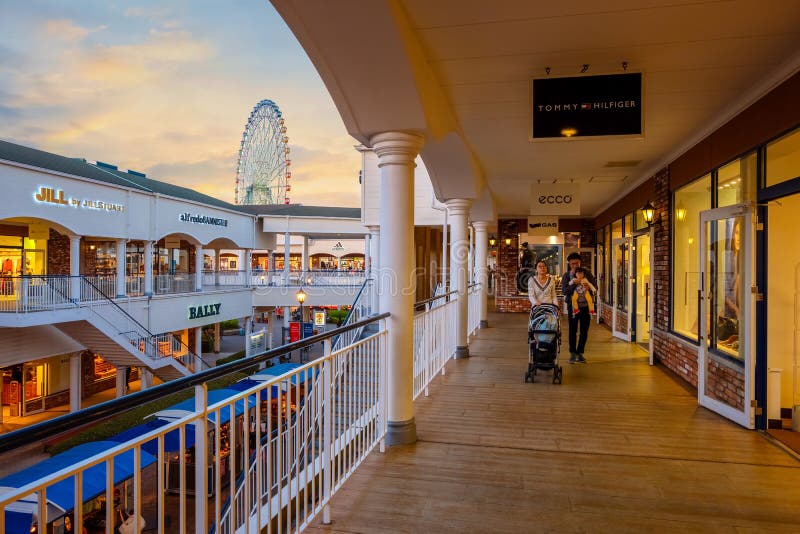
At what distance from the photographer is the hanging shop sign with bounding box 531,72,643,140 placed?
369 centimetres

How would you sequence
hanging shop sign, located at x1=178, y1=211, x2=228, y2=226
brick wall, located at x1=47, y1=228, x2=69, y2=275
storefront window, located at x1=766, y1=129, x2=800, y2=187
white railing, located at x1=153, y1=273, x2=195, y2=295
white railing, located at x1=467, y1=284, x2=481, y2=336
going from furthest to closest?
hanging shop sign, located at x1=178, y1=211, x2=228, y2=226, white railing, located at x1=153, y1=273, x2=195, y2=295, brick wall, located at x1=47, y1=228, x2=69, y2=275, white railing, located at x1=467, y1=284, x2=481, y2=336, storefront window, located at x1=766, y1=129, x2=800, y2=187

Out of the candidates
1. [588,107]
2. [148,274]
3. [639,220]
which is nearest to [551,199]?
[639,220]

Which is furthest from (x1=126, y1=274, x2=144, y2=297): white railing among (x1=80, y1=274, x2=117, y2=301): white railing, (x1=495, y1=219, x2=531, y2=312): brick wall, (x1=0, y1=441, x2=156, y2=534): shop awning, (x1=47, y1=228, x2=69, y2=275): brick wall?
(x1=495, y1=219, x2=531, y2=312): brick wall

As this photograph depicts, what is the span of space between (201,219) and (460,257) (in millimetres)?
14086

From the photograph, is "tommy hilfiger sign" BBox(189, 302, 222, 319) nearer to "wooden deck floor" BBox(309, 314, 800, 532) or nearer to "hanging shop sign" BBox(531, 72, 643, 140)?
"wooden deck floor" BBox(309, 314, 800, 532)

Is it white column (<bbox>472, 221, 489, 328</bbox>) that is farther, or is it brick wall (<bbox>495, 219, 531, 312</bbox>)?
brick wall (<bbox>495, 219, 531, 312</bbox>)

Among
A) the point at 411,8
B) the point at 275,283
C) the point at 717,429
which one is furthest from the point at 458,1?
the point at 275,283

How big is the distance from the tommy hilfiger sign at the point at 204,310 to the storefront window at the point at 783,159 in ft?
56.9

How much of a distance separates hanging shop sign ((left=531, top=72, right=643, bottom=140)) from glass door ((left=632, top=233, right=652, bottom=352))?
5.61 metres

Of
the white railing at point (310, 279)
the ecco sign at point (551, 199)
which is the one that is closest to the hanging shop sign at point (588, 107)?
the ecco sign at point (551, 199)

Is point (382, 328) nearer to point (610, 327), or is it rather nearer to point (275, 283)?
point (610, 327)

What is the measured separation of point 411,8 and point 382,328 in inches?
87.0

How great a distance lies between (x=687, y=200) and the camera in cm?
652

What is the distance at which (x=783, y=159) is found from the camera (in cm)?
400
